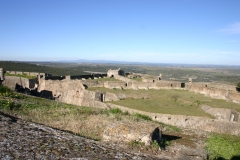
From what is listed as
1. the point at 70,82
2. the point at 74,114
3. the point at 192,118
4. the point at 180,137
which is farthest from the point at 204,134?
the point at 70,82

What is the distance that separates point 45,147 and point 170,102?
1717 centimetres

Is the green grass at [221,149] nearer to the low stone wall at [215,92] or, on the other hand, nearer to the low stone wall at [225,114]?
the low stone wall at [225,114]

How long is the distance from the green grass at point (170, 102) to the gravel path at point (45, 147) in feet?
42.5

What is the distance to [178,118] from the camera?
15.8 m

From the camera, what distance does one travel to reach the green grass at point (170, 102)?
17.5m

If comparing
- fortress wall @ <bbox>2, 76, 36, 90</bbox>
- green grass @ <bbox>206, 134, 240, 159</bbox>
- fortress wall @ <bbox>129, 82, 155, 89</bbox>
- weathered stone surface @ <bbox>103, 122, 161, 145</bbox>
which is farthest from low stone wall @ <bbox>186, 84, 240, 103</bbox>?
fortress wall @ <bbox>2, 76, 36, 90</bbox>

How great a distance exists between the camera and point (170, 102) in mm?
20141

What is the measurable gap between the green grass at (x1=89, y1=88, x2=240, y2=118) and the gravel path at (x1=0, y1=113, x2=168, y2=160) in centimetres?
1296

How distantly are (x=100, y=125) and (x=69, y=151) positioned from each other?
3388mm

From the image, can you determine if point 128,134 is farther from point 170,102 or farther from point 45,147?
point 170,102

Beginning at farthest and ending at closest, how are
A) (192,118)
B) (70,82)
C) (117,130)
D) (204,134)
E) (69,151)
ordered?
(70,82) → (192,118) → (204,134) → (117,130) → (69,151)

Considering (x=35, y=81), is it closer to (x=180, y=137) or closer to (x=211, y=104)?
(x=211, y=104)

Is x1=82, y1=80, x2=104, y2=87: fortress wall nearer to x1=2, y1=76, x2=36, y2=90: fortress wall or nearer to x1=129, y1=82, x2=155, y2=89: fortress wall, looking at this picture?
x1=129, y1=82, x2=155, y2=89: fortress wall

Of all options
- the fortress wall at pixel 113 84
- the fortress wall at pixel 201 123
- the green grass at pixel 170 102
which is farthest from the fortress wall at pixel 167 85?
the fortress wall at pixel 201 123
